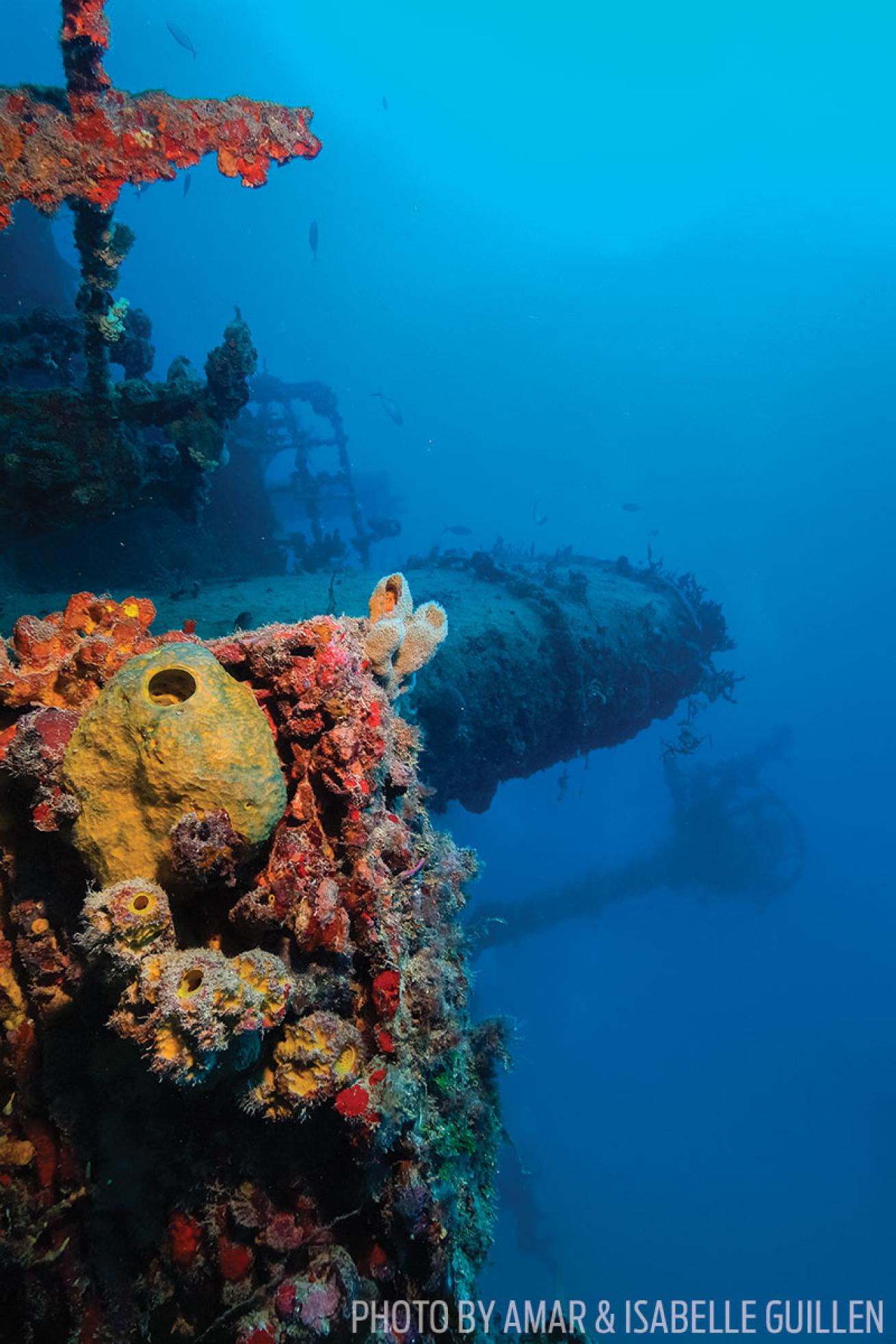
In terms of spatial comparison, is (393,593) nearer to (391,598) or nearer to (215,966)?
(391,598)

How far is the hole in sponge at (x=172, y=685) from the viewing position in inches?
86.7

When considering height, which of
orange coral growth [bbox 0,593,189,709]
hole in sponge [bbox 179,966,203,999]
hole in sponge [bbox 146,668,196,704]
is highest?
orange coral growth [bbox 0,593,189,709]

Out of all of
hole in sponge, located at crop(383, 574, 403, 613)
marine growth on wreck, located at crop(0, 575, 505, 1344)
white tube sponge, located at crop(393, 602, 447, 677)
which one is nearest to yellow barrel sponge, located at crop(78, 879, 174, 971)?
marine growth on wreck, located at crop(0, 575, 505, 1344)

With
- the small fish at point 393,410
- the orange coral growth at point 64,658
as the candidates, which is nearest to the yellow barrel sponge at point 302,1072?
the orange coral growth at point 64,658

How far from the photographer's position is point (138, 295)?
126 meters

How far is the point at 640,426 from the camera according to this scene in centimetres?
12531

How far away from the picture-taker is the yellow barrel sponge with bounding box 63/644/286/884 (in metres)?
2.03

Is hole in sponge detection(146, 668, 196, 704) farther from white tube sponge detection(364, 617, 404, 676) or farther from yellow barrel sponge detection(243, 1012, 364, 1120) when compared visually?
yellow barrel sponge detection(243, 1012, 364, 1120)

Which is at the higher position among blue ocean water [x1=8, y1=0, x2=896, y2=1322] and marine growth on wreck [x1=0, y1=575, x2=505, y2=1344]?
blue ocean water [x1=8, y1=0, x2=896, y2=1322]

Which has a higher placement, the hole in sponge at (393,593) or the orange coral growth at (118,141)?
the orange coral growth at (118,141)

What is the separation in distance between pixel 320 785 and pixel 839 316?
142039mm

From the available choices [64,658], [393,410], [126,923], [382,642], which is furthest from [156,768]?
[393,410]

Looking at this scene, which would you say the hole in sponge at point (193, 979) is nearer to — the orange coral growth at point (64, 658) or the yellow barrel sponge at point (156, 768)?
the yellow barrel sponge at point (156, 768)

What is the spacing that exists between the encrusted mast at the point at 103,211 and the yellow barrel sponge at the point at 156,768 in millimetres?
4131
